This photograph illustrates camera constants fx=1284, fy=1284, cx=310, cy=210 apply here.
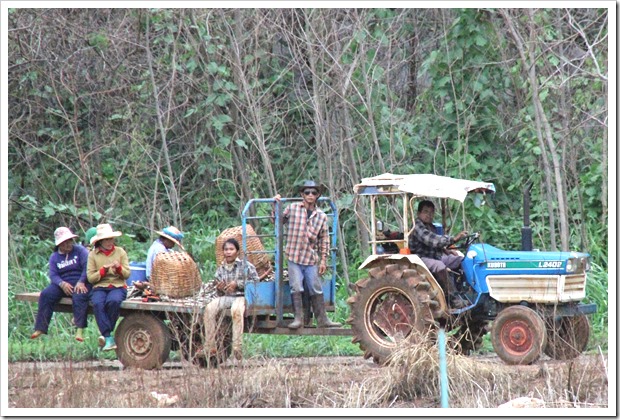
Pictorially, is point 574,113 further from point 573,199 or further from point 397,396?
point 397,396

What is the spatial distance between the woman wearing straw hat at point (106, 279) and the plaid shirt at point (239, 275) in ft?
3.22

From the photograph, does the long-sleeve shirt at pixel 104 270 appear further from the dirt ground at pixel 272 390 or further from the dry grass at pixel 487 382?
the dry grass at pixel 487 382

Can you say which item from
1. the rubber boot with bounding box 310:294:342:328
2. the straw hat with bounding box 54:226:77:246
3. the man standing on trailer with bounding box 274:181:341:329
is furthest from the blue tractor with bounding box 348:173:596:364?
the straw hat with bounding box 54:226:77:246

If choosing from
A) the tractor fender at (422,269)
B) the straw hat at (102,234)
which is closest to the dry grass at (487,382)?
the tractor fender at (422,269)

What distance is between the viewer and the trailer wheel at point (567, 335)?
12625 mm

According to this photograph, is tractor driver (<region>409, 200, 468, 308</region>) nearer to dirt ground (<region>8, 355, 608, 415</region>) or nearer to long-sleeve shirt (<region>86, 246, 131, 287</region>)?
dirt ground (<region>8, 355, 608, 415</region>)

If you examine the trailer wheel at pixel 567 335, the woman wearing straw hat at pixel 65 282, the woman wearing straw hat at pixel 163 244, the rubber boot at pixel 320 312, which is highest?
the woman wearing straw hat at pixel 163 244

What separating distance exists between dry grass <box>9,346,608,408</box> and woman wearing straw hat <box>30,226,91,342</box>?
5.86ft

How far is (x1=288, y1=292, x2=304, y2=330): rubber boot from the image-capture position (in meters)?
12.9

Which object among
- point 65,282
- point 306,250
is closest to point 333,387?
point 306,250

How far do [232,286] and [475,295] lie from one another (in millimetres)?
2461

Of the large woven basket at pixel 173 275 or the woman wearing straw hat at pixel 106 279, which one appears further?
the large woven basket at pixel 173 275

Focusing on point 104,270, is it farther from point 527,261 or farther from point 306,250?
point 527,261

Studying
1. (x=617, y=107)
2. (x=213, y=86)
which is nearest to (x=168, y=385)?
(x=617, y=107)
